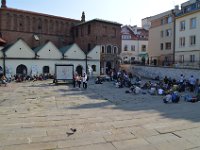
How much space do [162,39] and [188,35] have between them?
30.3 feet

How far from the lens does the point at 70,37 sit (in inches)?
2096

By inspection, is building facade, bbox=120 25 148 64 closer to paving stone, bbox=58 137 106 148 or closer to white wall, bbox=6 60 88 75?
white wall, bbox=6 60 88 75

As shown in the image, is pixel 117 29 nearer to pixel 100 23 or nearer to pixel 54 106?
pixel 100 23

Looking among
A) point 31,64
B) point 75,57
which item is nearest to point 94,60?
point 75,57

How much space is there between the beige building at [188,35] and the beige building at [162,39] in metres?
2.16

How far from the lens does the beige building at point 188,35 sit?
38.1 meters

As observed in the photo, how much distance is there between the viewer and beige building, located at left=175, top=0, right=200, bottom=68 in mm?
38088

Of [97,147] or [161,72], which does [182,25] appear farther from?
[97,147]

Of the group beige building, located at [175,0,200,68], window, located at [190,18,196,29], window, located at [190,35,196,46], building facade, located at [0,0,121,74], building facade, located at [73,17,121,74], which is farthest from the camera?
building facade, located at [73,17,121,74]

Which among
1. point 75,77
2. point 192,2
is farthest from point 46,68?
point 192,2

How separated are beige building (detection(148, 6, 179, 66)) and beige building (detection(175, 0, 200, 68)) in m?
2.16

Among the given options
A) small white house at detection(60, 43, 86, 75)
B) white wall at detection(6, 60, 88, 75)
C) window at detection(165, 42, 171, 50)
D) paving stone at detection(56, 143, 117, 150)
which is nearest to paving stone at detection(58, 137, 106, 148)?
paving stone at detection(56, 143, 117, 150)

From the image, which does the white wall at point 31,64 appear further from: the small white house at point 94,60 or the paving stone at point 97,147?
the paving stone at point 97,147

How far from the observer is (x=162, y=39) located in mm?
49000
